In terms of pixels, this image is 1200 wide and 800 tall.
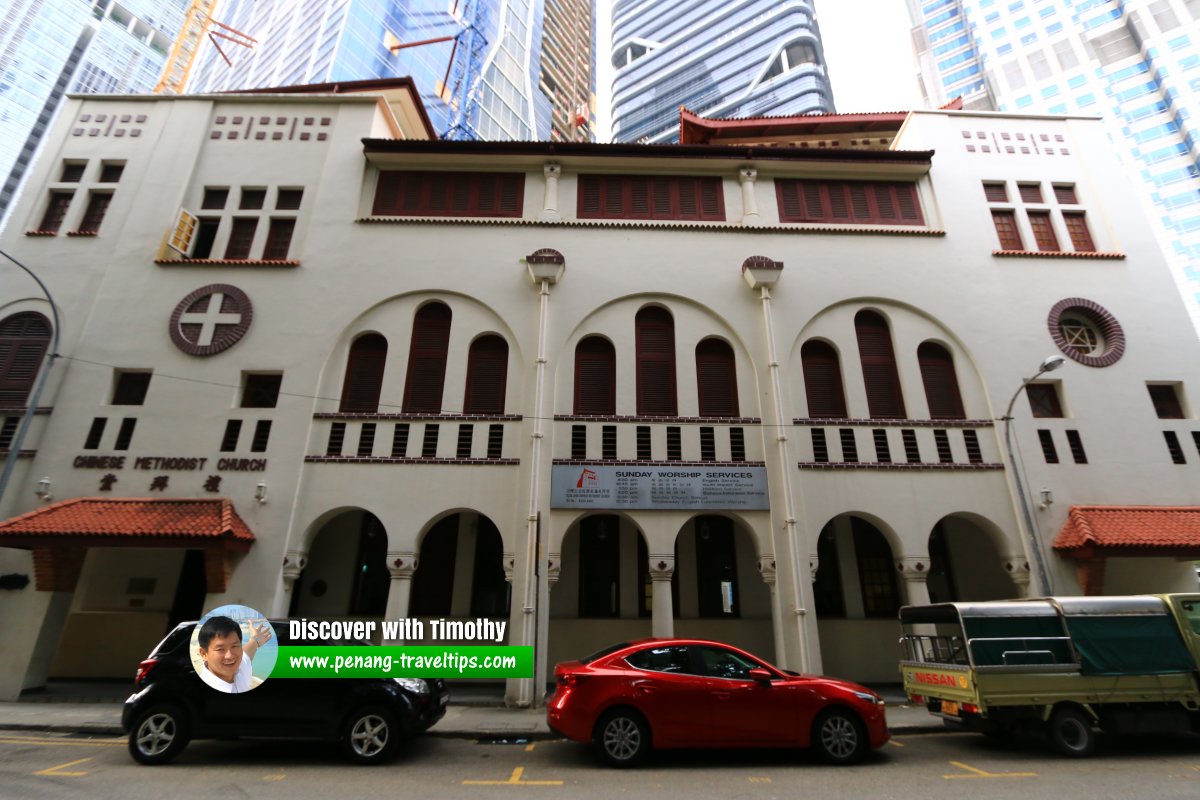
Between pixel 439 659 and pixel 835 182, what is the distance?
18245mm

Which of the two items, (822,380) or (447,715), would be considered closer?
(447,715)

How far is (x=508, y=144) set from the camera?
1739 cm

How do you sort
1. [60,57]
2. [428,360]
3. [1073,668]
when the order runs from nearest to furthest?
[1073,668], [428,360], [60,57]

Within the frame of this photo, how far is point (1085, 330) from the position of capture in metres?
16.5

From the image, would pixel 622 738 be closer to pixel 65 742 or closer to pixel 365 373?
pixel 65 742

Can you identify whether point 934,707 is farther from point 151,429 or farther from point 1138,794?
point 151,429

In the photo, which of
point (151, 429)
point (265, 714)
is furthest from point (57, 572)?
point (265, 714)

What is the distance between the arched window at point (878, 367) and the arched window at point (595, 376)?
721 cm

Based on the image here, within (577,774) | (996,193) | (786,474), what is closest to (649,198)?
(786,474)

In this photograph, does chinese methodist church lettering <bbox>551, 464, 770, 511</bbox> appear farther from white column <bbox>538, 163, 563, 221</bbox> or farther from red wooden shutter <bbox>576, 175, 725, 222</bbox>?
red wooden shutter <bbox>576, 175, 725, 222</bbox>

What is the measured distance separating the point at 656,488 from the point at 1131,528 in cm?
1139

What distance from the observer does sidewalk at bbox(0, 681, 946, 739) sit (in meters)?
9.65

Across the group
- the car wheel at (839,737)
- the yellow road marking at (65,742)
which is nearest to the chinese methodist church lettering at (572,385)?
the yellow road marking at (65,742)

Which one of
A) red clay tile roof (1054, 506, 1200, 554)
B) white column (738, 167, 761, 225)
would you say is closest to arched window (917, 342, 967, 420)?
red clay tile roof (1054, 506, 1200, 554)
